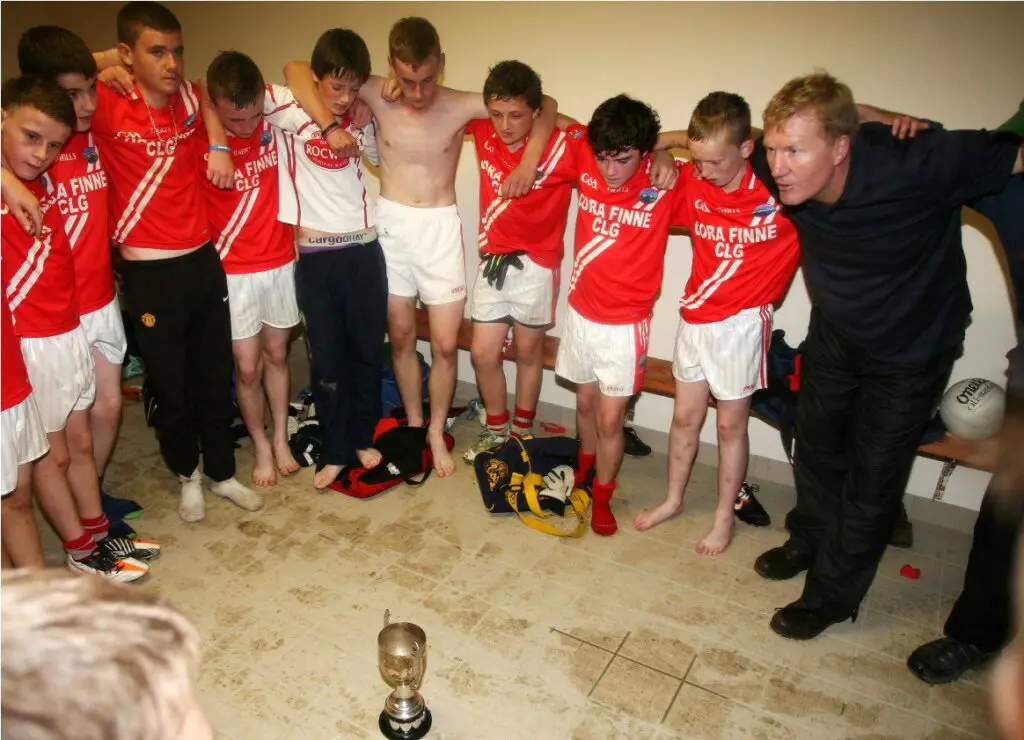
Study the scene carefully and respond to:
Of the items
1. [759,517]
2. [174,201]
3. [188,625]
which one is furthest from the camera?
[759,517]

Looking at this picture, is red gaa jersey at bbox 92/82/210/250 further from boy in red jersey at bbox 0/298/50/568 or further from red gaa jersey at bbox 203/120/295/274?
boy in red jersey at bbox 0/298/50/568

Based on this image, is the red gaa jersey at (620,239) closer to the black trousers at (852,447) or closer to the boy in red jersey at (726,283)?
Answer: the boy in red jersey at (726,283)

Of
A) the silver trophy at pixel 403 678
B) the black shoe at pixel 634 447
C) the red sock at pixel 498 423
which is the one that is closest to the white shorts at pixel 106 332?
the silver trophy at pixel 403 678

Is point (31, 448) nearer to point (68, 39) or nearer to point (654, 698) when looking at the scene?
point (68, 39)

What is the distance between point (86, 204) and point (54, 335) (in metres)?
0.48

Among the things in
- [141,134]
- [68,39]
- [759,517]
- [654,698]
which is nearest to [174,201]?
[141,134]

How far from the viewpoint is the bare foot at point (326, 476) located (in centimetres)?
356

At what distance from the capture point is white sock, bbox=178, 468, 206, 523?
3355 millimetres

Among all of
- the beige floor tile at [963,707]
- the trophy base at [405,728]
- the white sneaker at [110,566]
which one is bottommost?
the trophy base at [405,728]

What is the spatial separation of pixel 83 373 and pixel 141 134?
0.87 m

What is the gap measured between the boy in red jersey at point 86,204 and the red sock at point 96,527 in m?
0.36

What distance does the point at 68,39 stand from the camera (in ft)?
8.48

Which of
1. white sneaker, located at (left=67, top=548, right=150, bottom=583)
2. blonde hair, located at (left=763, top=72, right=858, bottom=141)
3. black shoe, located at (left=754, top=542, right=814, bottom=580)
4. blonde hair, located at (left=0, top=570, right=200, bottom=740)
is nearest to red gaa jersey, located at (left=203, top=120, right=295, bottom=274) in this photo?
white sneaker, located at (left=67, top=548, right=150, bottom=583)

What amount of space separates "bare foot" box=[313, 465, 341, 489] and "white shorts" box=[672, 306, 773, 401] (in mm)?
1617
